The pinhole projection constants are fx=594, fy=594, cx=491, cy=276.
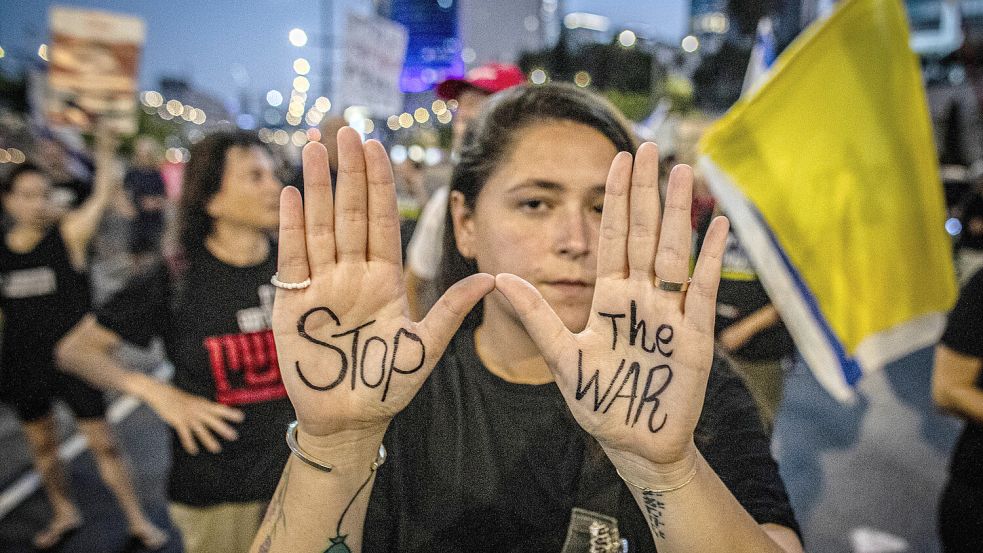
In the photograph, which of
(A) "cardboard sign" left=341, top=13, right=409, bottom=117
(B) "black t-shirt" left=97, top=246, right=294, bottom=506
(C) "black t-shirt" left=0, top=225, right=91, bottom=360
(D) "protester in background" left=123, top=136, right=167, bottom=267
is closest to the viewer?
(B) "black t-shirt" left=97, top=246, right=294, bottom=506

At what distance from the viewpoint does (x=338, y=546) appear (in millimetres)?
1148

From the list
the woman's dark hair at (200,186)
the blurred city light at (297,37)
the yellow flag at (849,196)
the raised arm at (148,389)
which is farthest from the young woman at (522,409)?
the woman's dark hair at (200,186)

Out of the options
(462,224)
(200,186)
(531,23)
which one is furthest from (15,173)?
(531,23)

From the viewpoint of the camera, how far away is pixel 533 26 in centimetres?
3931

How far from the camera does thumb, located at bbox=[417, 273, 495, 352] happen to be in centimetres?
114

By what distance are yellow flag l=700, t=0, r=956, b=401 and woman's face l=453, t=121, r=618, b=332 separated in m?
1.37

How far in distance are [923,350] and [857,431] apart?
13.9 ft

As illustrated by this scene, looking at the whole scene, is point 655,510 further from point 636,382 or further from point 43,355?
point 43,355

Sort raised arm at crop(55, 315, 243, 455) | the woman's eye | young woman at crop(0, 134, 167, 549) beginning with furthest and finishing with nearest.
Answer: young woman at crop(0, 134, 167, 549) → raised arm at crop(55, 315, 243, 455) → the woman's eye

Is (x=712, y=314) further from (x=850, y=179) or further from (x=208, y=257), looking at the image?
(x=208, y=257)

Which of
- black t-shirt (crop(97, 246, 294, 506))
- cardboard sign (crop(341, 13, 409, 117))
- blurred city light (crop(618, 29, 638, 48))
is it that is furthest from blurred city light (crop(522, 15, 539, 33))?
black t-shirt (crop(97, 246, 294, 506))

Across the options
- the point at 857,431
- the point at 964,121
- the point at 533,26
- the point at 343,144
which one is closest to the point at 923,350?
the point at 857,431

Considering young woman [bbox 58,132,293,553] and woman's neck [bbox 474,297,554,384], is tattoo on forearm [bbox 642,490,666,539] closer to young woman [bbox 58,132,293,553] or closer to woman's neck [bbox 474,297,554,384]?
woman's neck [bbox 474,297,554,384]

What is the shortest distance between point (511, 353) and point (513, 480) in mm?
323
